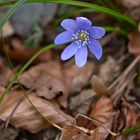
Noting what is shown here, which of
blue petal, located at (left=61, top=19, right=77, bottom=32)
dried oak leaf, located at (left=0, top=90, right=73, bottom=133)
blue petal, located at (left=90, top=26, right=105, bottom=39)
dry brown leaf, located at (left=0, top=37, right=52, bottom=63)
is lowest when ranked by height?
dried oak leaf, located at (left=0, top=90, right=73, bottom=133)

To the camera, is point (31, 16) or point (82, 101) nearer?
point (82, 101)

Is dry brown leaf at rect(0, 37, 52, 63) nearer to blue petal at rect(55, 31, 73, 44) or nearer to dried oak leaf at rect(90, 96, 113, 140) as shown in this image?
dried oak leaf at rect(90, 96, 113, 140)

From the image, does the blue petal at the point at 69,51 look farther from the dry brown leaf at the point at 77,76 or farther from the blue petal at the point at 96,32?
the dry brown leaf at the point at 77,76

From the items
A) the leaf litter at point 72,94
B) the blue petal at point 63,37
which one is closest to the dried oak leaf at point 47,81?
the leaf litter at point 72,94

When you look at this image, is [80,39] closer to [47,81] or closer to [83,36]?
[83,36]

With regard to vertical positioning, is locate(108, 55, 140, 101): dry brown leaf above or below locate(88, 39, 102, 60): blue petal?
below

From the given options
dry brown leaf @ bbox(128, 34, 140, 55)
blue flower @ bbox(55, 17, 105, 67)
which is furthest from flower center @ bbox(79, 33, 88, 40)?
dry brown leaf @ bbox(128, 34, 140, 55)

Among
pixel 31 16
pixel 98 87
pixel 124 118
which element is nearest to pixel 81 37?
pixel 98 87

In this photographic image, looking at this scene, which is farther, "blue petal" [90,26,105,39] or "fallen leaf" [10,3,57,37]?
"fallen leaf" [10,3,57,37]
